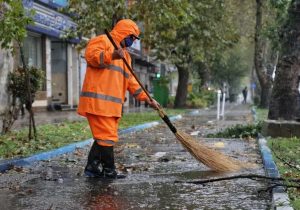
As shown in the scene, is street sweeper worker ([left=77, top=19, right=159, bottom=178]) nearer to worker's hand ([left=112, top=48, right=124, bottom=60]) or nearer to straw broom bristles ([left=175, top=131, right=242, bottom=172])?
worker's hand ([left=112, top=48, right=124, bottom=60])

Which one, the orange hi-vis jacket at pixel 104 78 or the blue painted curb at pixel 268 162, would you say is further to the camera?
the blue painted curb at pixel 268 162

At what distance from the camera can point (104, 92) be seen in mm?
6777

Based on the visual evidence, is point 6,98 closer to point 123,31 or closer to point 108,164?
point 108,164

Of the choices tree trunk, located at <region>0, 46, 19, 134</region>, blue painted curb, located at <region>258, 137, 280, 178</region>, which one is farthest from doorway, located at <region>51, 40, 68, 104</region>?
blue painted curb, located at <region>258, 137, 280, 178</region>

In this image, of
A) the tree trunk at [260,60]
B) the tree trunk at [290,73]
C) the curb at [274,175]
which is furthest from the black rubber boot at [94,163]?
the tree trunk at [260,60]

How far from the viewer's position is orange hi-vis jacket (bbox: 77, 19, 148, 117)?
671cm

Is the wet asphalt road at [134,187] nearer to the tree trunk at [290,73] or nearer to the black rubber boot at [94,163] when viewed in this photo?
the black rubber boot at [94,163]

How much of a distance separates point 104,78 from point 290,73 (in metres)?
6.50

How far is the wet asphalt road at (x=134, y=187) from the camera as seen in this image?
561 cm

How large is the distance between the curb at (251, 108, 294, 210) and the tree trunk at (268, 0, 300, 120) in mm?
1564

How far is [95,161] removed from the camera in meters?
7.10

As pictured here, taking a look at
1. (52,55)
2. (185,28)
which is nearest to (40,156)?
(185,28)

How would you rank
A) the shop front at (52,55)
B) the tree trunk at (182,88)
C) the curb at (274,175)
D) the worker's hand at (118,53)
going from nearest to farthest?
1. the curb at (274,175)
2. the worker's hand at (118,53)
3. the shop front at (52,55)
4. the tree trunk at (182,88)

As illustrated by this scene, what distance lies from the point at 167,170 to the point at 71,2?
993cm
